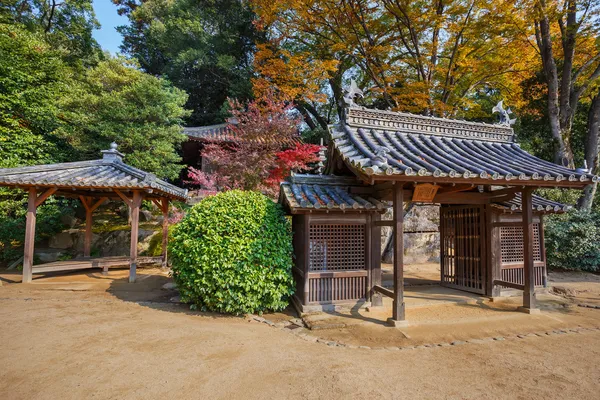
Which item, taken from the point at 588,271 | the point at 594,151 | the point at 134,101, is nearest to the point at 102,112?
the point at 134,101

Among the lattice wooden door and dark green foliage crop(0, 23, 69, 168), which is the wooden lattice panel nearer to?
the lattice wooden door

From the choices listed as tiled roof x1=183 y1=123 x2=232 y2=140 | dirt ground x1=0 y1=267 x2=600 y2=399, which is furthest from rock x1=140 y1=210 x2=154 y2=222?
dirt ground x1=0 y1=267 x2=600 y2=399

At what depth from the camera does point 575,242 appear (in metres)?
11.1

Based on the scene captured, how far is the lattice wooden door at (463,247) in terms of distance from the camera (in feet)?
25.2

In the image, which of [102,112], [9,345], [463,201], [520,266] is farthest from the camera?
[102,112]

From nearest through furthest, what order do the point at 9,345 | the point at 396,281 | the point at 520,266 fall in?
the point at 9,345 < the point at 396,281 < the point at 520,266

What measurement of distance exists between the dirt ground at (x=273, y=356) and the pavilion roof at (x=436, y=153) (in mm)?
2693

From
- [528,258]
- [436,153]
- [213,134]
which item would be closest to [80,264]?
[213,134]

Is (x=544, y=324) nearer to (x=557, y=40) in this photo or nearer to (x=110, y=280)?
(x=110, y=280)

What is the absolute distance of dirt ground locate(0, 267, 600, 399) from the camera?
3311mm

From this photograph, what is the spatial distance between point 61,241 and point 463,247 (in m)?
15.2

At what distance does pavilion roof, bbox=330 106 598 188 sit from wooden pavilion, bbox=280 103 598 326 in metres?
0.02

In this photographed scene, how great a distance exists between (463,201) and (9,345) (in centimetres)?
871

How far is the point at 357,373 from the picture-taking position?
12.2 feet
